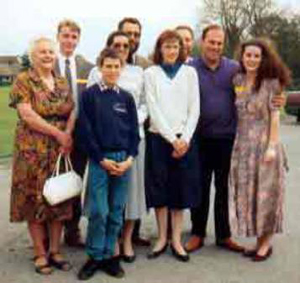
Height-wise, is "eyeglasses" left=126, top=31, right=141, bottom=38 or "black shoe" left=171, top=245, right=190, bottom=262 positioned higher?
"eyeglasses" left=126, top=31, right=141, bottom=38

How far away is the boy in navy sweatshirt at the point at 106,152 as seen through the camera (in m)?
5.99

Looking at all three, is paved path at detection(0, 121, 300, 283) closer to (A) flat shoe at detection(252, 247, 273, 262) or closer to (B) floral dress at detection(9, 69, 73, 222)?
(A) flat shoe at detection(252, 247, 273, 262)

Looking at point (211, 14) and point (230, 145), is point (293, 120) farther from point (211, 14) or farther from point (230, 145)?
point (211, 14)

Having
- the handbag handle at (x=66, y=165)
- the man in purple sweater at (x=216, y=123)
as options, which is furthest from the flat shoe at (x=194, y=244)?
the handbag handle at (x=66, y=165)

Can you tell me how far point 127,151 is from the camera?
6109 mm

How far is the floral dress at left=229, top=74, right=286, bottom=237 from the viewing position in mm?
6480

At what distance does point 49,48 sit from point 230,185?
2.04m

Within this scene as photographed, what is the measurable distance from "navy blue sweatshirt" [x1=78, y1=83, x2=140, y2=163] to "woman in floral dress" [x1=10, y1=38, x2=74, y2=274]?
0.21 metres

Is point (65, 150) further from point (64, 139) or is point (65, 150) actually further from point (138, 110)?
point (138, 110)

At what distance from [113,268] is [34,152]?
45.1 inches

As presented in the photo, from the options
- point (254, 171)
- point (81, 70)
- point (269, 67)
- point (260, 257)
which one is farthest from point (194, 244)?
point (81, 70)

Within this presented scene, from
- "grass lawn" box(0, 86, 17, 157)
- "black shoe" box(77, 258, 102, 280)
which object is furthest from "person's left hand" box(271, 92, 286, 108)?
"grass lawn" box(0, 86, 17, 157)

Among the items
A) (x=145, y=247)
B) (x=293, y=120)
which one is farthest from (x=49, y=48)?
(x=293, y=120)

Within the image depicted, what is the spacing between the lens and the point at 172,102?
253 inches
